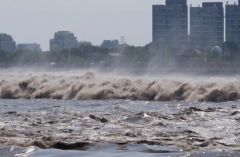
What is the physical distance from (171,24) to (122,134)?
17283cm

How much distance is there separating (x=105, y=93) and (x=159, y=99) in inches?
147

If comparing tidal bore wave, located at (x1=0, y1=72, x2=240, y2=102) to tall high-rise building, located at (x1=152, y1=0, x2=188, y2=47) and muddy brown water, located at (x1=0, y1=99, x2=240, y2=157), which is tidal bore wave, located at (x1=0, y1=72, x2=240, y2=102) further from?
tall high-rise building, located at (x1=152, y1=0, x2=188, y2=47)

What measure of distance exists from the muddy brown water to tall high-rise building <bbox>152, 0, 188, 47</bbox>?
530 ft

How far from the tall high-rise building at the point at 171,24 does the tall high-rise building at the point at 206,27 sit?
319cm

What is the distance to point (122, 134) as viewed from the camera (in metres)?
13.2

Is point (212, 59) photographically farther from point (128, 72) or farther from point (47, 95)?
point (47, 95)

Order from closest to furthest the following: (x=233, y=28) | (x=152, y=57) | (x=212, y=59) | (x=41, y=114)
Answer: (x=41, y=114), (x=212, y=59), (x=152, y=57), (x=233, y=28)

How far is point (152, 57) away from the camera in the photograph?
133 meters

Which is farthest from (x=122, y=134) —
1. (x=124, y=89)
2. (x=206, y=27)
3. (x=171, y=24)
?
(x=171, y=24)

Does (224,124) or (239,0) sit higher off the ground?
(239,0)

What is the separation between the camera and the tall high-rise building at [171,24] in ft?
592

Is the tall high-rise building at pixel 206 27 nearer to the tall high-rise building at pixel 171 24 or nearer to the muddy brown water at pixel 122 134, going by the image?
the tall high-rise building at pixel 171 24

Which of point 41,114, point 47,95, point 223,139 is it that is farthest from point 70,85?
point 223,139

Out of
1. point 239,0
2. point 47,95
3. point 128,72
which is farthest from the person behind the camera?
point 239,0
